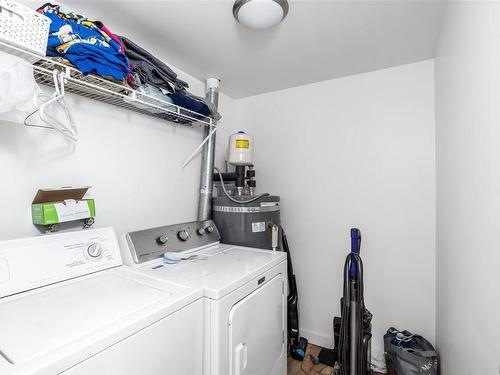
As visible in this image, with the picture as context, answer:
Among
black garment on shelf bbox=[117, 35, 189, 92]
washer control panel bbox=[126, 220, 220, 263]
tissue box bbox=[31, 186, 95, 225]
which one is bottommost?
washer control panel bbox=[126, 220, 220, 263]

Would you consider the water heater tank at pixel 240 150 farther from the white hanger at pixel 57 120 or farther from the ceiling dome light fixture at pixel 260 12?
the white hanger at pixel 57 120

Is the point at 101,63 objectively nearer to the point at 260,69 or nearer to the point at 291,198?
the point at 260,69

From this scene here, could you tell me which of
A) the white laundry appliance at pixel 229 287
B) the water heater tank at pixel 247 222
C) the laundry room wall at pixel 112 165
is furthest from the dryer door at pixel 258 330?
the laundry room wall at pixel 112 165

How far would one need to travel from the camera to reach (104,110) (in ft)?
5.19

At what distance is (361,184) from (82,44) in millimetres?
2055

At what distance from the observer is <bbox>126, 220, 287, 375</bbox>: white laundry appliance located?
3.66 ft

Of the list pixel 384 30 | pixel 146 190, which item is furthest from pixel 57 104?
pixel 384 30

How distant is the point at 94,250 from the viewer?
1284 millimetres

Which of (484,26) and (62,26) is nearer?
(484,26)

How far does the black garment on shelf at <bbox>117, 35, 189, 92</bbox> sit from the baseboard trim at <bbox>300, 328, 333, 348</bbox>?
2306 millimetres

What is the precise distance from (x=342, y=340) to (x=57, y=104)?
7.23 feet

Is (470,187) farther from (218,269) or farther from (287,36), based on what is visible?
(287,36)

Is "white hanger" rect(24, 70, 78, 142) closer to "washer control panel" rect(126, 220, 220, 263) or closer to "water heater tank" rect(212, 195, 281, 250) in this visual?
"washer control panel" rect(126, 220, 220, 263)

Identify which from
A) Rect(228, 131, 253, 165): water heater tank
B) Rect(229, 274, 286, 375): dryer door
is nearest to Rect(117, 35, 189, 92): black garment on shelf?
Rect(228, 131, 253, 165): water heater tank
